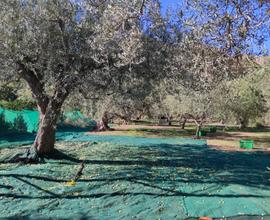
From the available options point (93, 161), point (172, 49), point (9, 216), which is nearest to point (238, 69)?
point (9, 216)

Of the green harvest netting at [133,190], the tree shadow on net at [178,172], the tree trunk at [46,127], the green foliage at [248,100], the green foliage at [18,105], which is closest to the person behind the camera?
the green harvest netting at [133,190]

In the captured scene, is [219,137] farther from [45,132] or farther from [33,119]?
[45,132]

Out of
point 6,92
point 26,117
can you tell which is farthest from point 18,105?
point 6,92

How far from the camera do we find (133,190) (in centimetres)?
1023

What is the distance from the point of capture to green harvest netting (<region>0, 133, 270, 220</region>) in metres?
8.55

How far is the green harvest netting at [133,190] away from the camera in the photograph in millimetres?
8555

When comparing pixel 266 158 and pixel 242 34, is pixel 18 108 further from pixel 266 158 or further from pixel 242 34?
pixel 242 34

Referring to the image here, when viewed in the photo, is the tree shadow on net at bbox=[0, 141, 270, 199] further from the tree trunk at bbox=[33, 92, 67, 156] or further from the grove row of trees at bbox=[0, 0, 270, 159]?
the grove row of trees at bbox=[0, 0, 270, 159]

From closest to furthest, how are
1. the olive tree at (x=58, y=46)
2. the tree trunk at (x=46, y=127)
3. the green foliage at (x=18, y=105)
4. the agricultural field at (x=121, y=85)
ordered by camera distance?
1. the agricultural field at (x=121, y=85)
2. the olive tree at (x=58, y=46)
3. the tree trunk at (x=46, y=127)
4. the green foliage at (x=18, y=105)

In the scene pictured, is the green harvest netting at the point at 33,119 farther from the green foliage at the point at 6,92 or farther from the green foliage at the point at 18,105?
the green foliage at the point at 18,105

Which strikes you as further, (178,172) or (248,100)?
(248,100)

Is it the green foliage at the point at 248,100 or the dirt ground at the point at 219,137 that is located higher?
the green foliage at the point at 248,100

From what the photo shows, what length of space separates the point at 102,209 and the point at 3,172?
4.68 m

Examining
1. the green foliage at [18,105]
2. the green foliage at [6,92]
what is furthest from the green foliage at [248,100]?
the green foliage at [6,92]
